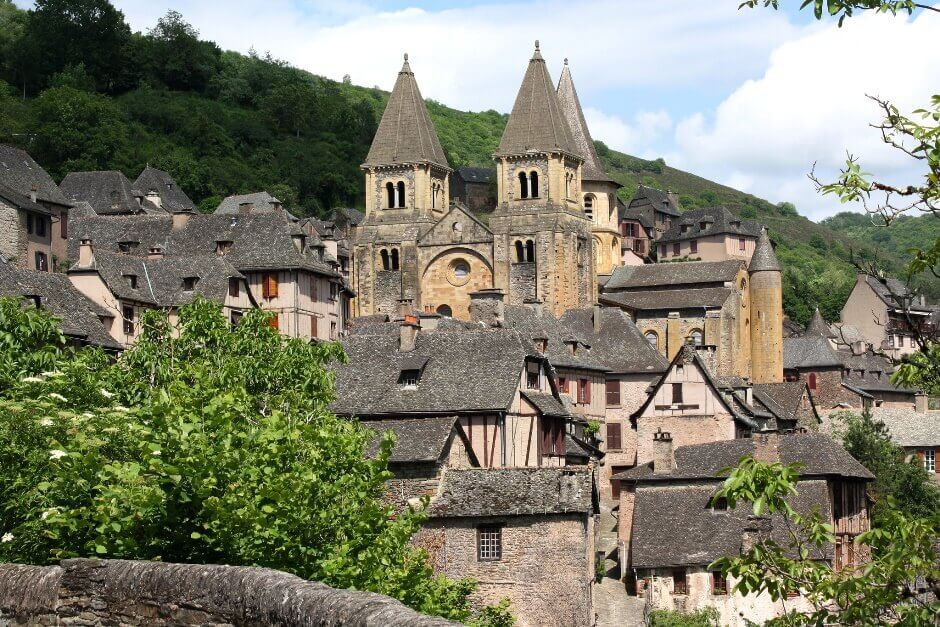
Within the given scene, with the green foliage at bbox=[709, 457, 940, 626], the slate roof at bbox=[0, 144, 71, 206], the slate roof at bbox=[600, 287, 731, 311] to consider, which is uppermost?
the slate roof at bbox=[0, 144, 71, 206]

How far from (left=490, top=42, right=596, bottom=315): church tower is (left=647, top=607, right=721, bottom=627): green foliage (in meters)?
48.2

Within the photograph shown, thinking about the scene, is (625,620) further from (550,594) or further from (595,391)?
(595,391)

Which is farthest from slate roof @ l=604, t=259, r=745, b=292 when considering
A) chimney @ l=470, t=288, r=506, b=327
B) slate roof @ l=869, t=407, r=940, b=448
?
chimney @ l=470, t=288, r=506, b=327

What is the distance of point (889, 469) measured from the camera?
73250 mm

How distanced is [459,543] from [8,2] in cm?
17026

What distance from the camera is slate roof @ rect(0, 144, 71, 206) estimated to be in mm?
71250

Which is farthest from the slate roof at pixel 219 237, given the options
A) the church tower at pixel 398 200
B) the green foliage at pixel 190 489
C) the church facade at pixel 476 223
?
the green foliage at pixel 190 489

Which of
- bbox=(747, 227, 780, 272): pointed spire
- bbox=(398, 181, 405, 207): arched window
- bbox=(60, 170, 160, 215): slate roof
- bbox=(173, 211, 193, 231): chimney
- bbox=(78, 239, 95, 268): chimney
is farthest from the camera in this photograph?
bbox=(398, 181, 405, 207): arched window

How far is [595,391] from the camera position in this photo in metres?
80.0

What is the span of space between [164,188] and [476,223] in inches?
978

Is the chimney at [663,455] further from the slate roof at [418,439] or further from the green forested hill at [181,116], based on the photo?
the green forested hill at [181,116]

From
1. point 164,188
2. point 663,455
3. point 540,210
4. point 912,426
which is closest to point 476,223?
point 540,210

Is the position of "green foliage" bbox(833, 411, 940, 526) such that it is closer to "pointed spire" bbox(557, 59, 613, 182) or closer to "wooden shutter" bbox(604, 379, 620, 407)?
"wooden shutter" bbox(604, 379, 620, 407)

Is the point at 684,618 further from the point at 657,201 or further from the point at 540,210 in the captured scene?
the point at 657,201
